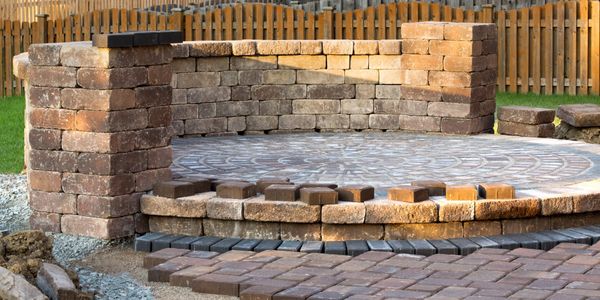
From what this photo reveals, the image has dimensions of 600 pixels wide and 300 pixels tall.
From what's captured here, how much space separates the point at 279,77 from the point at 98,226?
4728mm

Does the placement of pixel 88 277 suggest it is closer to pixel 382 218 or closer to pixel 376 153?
pixel 382 218

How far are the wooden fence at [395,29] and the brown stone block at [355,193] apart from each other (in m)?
11.5

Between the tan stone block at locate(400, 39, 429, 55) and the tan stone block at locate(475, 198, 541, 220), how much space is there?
15.4ft

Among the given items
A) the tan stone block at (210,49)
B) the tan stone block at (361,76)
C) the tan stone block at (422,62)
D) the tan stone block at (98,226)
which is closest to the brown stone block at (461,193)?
the tan stone block at (98,226)

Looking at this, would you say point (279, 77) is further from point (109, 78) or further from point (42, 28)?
point (42, 28)

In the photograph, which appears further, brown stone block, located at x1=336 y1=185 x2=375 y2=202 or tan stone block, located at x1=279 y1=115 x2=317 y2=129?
tan stone block, located at x1=279 y1=115 x2=317 y2=129

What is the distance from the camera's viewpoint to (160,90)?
10.4m

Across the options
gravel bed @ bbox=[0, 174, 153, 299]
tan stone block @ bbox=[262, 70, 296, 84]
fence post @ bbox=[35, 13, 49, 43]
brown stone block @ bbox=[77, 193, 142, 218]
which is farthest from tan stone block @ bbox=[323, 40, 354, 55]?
fence post @ bbox=[35, 13, 49, 43]

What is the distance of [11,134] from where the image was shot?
17297mm

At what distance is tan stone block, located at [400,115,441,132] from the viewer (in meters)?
14.5

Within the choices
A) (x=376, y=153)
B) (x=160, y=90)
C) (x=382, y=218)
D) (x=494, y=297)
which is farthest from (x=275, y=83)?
(x=494, y=297)

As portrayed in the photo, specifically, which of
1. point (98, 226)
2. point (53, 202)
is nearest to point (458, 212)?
point (98, 226)

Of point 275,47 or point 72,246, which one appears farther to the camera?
point 275,47

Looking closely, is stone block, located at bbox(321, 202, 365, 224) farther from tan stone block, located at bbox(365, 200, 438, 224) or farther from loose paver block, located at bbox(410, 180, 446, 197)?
loose paver block, located at bbox(410, 180, 446, 197)
